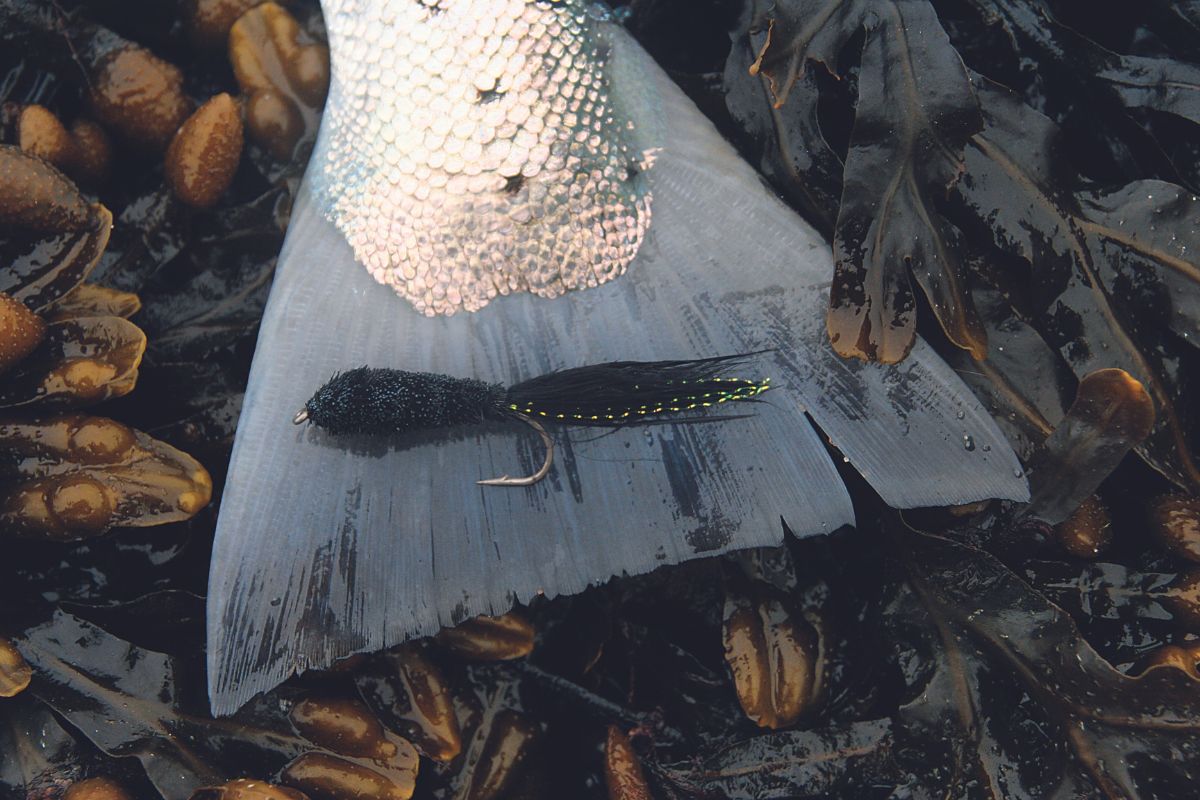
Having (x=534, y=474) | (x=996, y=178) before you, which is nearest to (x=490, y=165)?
(x=534, y=474)

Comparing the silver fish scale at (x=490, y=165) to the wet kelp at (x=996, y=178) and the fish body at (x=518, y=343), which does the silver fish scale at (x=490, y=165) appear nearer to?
the fish body at (x=518, y=343)

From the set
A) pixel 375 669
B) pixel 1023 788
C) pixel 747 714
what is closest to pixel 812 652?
pixel 747 714

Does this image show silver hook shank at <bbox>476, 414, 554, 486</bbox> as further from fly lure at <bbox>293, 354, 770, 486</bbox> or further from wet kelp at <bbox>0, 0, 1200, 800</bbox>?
wet kelp at <bbox>0, 0, 1200, 800</bbox>

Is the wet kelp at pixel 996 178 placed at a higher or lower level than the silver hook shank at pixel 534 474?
higher

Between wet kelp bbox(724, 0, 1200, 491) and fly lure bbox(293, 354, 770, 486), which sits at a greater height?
wet kelp bbox(724, 0, 1200, 491)

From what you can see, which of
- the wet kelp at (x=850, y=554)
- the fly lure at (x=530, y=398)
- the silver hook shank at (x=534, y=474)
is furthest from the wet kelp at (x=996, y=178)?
the silver hook shank at (x=534, y=474)

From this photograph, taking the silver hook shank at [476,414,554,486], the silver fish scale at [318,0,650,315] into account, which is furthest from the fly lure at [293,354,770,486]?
the silver fish scale at [318,0,650,315]
